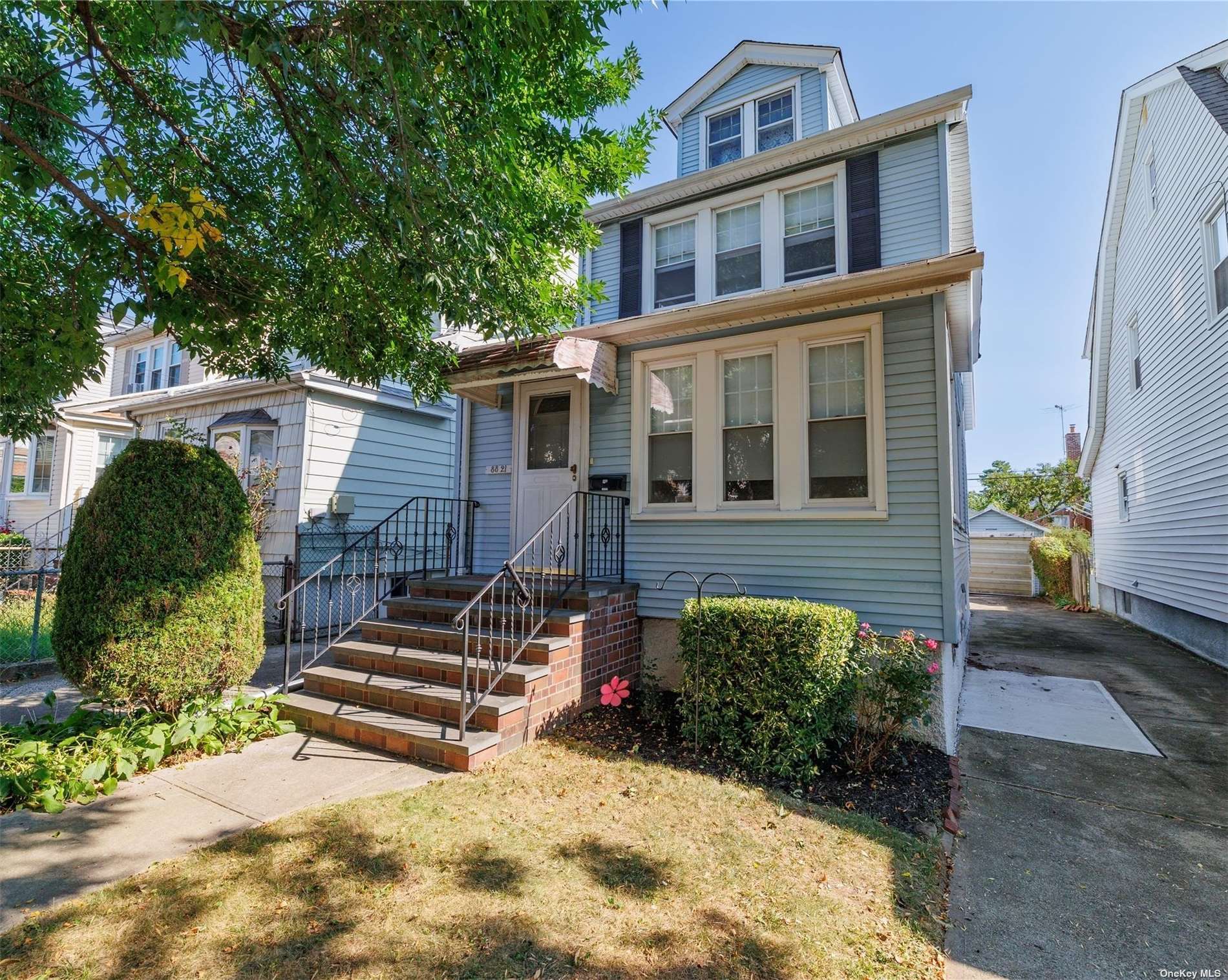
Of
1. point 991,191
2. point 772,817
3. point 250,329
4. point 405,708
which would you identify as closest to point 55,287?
point 250,329

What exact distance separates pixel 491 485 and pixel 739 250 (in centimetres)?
440

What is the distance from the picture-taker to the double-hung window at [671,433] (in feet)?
20.3

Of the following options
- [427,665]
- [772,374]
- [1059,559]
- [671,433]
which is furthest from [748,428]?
[1059,559]

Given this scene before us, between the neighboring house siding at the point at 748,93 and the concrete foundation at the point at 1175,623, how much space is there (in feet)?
29.0

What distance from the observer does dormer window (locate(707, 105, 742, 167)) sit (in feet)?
28.0

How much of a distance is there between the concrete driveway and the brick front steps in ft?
9.52

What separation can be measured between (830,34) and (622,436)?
21.0 ft

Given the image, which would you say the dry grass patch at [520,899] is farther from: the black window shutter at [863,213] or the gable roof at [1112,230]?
the gable roof at [1112,230]

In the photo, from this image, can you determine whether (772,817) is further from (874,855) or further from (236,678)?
(236,678)

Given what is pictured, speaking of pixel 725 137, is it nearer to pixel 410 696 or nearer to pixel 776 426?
pixel 776 426

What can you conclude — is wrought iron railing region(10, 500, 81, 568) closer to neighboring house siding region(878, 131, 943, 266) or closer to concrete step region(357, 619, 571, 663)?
concrete step region(357, 619, 571, 663)

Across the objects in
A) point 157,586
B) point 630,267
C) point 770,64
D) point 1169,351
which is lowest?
point 157,586

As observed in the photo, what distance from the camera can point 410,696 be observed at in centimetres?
461

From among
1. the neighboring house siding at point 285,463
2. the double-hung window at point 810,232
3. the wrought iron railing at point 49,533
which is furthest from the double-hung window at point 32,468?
the double-hung window at point 810,232
